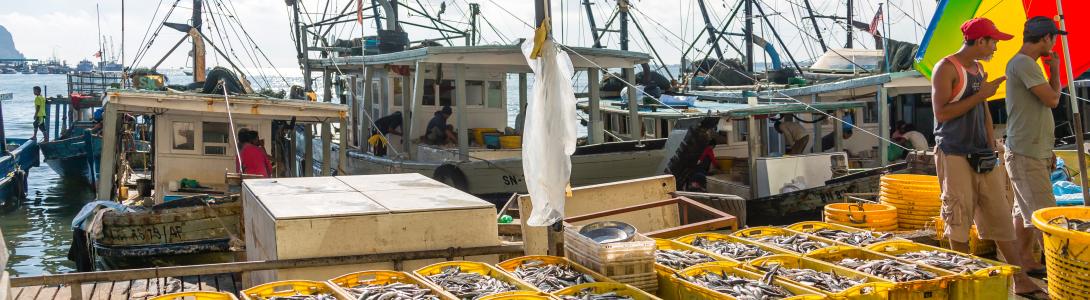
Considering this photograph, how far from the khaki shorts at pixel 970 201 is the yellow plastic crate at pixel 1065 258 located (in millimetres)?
718

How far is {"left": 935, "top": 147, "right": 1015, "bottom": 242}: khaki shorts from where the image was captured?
6.21 m

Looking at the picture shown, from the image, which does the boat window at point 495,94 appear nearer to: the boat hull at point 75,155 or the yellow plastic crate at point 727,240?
the yellow plastic crate at point 727,240

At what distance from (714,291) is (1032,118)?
8.85ft

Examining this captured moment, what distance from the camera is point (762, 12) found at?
2792 cm

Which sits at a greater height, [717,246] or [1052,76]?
[1052,76]

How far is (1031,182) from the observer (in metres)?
6.12

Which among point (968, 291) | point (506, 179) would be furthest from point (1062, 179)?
point (506, 179)

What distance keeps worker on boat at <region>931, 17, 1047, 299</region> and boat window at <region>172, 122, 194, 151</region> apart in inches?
432

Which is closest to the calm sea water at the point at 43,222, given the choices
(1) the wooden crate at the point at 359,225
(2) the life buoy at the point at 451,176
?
(2) the life buoy at the point at 451,176

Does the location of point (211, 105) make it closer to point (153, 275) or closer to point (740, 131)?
point (153, 275)

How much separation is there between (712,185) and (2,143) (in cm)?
1982

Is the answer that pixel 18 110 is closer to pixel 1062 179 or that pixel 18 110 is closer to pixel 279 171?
pixel 279 171

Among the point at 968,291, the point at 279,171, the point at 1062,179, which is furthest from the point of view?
the point at 279,171

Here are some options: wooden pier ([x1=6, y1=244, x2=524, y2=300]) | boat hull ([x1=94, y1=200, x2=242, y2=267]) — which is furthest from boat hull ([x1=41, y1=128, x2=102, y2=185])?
wooden pier ([x1=6, y1=244, x2=524, y2=300])
